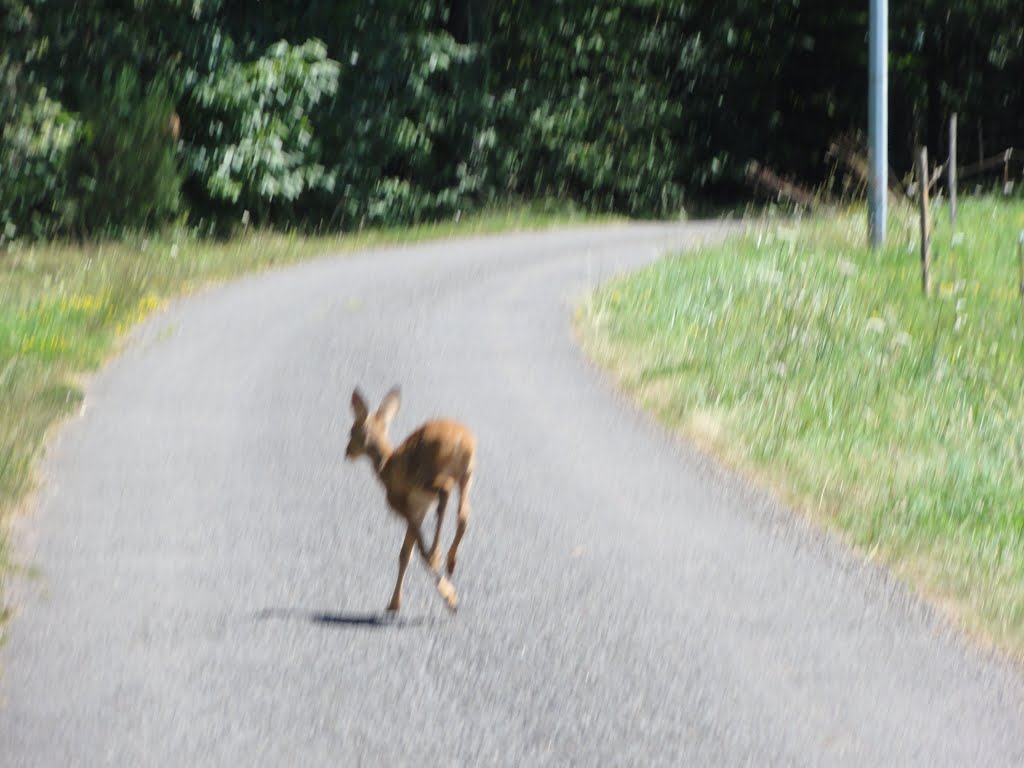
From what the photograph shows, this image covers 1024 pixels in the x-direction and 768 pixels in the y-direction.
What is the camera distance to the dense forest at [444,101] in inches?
942

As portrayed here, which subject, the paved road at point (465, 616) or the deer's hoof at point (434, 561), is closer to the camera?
the paved road at point (465, 616)

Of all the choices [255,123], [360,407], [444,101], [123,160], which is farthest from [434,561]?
[444,101]

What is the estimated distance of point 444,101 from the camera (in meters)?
29.5

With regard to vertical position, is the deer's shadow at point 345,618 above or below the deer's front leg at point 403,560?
below

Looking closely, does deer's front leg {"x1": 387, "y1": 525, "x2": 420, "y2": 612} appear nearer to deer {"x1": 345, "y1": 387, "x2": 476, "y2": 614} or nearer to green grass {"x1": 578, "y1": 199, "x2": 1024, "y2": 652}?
deer {"x1": 345, "y1": 387, "x2": 476, "y2": 614}

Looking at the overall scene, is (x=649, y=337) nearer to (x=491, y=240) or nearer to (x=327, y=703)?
(x=327, y=703)

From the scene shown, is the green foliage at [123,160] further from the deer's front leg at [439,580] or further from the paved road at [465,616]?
the deer's front leg at [439,580]

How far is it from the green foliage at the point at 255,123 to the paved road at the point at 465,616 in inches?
488

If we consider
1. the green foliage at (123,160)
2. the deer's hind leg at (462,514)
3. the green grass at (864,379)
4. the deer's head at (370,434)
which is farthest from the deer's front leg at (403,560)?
the green foliage at (123,160)

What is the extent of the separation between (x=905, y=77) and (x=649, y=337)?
22982 mm

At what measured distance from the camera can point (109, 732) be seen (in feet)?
21.4

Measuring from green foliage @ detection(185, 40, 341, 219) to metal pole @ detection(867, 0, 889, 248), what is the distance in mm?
10069

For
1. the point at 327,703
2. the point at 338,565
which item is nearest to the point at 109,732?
the point at 327,703

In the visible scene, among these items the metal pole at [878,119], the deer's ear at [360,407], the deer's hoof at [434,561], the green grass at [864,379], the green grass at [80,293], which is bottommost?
the green grass at [80,293]
